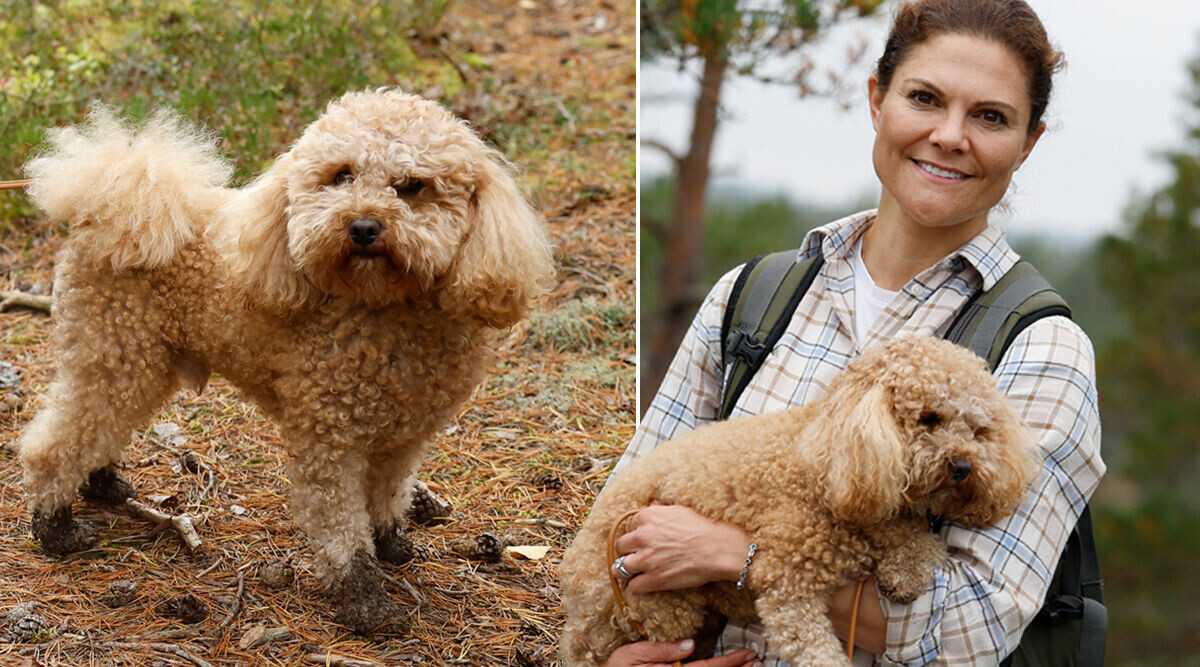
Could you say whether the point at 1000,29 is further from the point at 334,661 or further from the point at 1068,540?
the point at 334,661

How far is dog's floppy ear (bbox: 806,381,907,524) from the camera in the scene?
1638 millimetres

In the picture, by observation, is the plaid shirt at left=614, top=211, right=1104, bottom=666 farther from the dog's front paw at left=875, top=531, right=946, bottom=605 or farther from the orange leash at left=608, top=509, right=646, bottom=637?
the orange leash at left=608, top=509, right=646, bottom=637

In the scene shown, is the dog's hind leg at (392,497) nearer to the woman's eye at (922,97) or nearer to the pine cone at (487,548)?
the pine cone at (487,548)

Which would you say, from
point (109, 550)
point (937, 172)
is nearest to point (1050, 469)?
point (937, 172)

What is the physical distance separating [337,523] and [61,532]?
2.17 ft

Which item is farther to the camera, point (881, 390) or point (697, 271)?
point (697, 271)

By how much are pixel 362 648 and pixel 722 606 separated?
3.31 feet

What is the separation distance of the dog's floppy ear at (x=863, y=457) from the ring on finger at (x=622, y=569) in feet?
1.45

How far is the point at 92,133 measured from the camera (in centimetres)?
273

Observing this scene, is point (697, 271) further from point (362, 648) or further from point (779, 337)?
point (362, 648)

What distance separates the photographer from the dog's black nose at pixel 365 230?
230 centimetres

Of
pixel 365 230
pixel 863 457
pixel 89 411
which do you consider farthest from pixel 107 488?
pixel 863 457

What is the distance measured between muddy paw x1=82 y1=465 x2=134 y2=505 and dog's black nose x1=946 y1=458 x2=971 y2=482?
2.17m

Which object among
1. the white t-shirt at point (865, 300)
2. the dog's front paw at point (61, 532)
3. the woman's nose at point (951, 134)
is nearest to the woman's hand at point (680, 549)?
the white t-shirt at point (865, 300)
